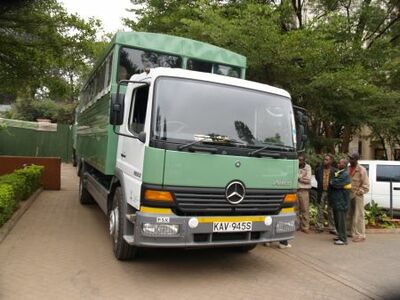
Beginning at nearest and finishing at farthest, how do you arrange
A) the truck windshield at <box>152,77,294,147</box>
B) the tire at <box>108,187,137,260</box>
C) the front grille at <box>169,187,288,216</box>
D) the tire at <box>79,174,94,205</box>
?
the front grille at <box>169,187,288,216</box>, the truck windshield at <box>152,77,294,147</box>, the tire at <box>108,187,137,260</box>, the tire at <box>79,174,94,205</box>

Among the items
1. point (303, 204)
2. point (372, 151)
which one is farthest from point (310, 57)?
point (372, 151)

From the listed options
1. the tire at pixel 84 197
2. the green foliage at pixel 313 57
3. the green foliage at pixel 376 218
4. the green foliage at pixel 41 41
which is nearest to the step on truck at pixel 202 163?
the green foliage at pixel 313 57

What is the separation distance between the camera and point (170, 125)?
19.5 feet

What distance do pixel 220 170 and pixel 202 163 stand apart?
248 millimetres

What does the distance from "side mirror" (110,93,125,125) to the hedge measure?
3.25 meters

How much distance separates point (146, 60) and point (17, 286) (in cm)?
396

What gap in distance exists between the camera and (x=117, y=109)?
20.9ft

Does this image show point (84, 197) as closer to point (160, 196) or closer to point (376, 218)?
point (160, 196)

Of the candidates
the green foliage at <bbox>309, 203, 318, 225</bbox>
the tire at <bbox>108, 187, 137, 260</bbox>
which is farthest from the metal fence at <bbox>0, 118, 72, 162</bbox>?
the tire at <bbox>108, 187, 137, 260</bbox>

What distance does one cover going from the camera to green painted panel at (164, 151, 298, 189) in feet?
19.1

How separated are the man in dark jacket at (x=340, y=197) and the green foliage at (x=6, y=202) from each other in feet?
19.0

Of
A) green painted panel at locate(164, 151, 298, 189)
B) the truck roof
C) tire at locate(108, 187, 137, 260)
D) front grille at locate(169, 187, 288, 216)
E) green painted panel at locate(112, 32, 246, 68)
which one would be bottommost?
tire at locate(108, 187, 137, 260)

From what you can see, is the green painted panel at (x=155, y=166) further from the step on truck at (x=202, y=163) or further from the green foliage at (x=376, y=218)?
the green foliage at (x=376, y=218)

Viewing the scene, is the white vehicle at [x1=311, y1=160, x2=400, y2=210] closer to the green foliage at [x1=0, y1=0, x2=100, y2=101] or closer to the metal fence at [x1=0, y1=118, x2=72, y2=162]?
the green foliage at [x1=0, y1=0, x2=100, y2=101]
